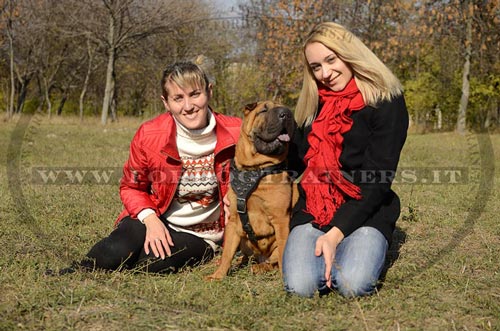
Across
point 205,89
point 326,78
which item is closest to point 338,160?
point 326,78

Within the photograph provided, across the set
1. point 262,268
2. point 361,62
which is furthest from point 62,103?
point 361,62

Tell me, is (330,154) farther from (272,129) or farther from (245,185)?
(245,185)

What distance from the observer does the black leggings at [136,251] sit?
344cm

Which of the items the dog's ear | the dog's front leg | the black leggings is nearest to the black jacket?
the dog's front leg

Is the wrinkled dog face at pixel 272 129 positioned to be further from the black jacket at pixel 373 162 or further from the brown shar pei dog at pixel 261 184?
the black jacket at pixel 373 162

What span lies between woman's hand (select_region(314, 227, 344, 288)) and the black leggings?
3.21 ft

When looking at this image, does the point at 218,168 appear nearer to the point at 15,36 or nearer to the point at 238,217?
the point at 238,217

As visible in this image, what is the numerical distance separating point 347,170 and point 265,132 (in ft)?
1.92

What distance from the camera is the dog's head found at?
3346 mm

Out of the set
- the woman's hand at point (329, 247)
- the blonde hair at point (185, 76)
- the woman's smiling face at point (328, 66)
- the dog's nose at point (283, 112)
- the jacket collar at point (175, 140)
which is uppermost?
the woman's smiling face at point (328, 66)

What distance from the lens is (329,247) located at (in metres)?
3.06

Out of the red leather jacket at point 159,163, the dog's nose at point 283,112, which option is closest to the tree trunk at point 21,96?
the red leather jacket at point 159,163

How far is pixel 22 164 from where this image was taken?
8.43 meters

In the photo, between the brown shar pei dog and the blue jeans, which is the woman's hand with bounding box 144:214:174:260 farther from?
the blue jeans
